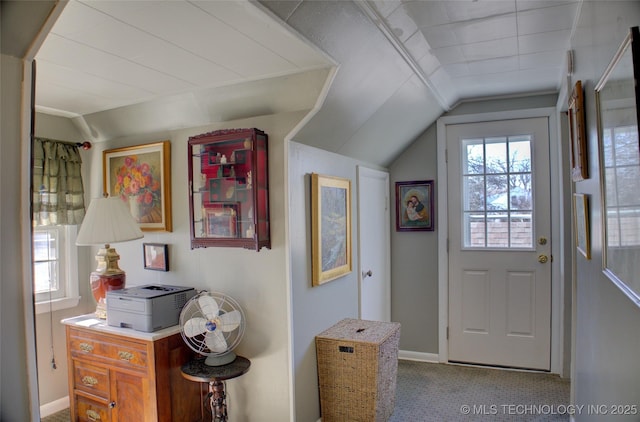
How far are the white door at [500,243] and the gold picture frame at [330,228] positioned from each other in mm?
1248

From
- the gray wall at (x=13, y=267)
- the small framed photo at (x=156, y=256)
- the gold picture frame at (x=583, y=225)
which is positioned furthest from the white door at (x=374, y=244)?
the gray wall at (x=13, y=267)

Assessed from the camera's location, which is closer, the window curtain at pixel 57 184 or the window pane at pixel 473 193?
the window curtain at pixel 57 184

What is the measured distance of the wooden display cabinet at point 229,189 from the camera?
2428mm

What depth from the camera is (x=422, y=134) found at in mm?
3906

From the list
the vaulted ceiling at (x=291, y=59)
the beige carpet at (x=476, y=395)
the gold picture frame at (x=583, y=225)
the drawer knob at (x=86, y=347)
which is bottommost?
the beige carpet at (x=476, y=395)

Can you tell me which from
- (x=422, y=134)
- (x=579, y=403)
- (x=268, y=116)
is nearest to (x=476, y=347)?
(x=579, y=403)

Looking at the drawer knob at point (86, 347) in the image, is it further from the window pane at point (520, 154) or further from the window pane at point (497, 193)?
→ the window pane at point (520, 154)

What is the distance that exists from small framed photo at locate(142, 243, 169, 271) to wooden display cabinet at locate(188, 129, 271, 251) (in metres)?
0.34

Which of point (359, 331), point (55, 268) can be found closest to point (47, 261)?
point (55, 268)

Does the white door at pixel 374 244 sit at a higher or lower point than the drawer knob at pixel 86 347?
higher

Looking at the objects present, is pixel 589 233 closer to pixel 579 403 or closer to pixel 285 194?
pixel 579 403

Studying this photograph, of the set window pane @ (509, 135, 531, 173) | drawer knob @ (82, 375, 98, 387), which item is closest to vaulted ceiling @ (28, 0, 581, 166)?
window pane @ (509, 135, 531, 173)

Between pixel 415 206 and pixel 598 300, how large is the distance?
2.26 meters

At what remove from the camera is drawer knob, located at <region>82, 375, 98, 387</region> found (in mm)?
2580
